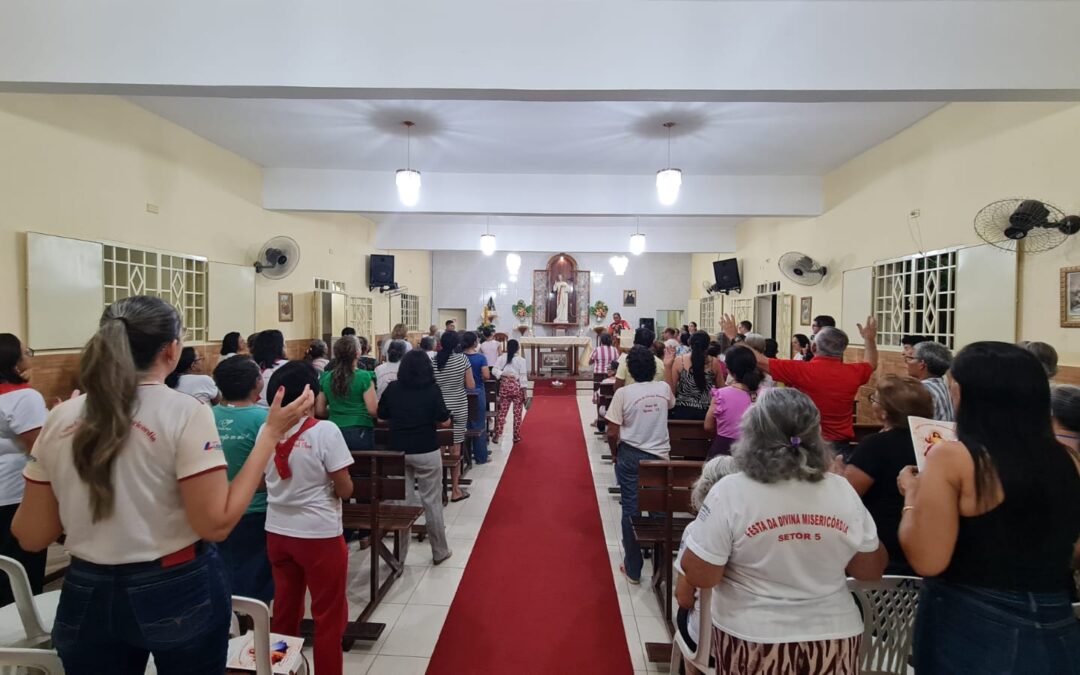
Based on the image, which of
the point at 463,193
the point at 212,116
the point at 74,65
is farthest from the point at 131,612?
the point at 463,193

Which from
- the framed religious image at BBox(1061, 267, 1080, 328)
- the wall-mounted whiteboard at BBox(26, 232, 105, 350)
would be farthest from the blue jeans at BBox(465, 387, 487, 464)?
the framed religious image at BBox(1061, 267, 1080, 328)

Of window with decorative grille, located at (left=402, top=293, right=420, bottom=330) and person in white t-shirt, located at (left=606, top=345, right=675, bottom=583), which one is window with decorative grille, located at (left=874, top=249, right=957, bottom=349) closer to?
person in white t-shirt, located at (left=606, top=345, right=675, bottom=583)

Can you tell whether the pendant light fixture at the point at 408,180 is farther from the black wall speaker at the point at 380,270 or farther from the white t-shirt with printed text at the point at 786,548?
the black wall speaker at the point at 380,270

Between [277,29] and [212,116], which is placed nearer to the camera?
[277,29]

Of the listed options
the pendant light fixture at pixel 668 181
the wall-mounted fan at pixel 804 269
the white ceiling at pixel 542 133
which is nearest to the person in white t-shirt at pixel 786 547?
the white ceiling at pixel 542 133

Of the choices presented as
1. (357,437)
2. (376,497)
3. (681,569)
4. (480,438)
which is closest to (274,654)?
(376,497)

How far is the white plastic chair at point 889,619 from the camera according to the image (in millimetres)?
1871

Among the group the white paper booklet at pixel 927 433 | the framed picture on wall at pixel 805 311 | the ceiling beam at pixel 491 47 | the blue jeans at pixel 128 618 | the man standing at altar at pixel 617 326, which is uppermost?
the ceiling beam at pixel 491 47

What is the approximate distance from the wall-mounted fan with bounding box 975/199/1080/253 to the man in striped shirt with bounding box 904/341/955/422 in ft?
4.94

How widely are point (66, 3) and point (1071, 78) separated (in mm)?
6373

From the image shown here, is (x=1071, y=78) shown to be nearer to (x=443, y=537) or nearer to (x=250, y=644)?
(x=443, y=537)

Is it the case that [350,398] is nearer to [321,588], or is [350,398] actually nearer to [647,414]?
[321,588]

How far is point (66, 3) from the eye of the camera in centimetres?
330

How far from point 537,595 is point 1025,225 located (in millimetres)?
4404
